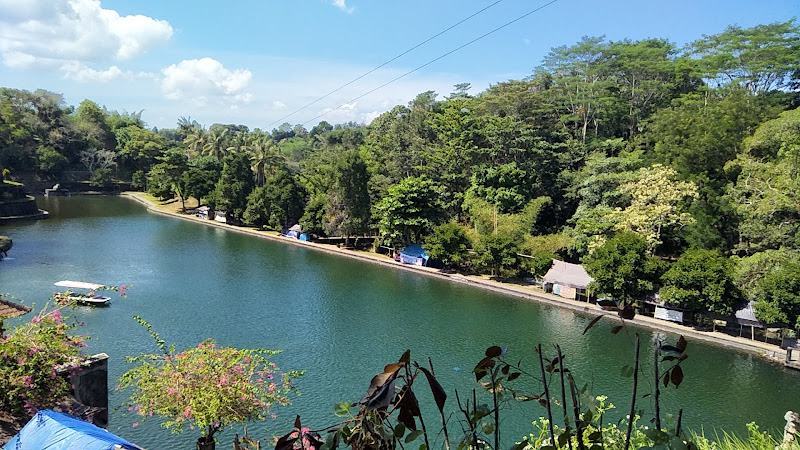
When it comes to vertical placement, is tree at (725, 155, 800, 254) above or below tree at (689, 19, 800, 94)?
below

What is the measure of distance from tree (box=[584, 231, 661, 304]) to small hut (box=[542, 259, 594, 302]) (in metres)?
1.21

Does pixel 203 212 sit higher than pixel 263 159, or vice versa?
pixel 263 159

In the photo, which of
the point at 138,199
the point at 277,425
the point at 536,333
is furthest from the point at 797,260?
the point at 138,199

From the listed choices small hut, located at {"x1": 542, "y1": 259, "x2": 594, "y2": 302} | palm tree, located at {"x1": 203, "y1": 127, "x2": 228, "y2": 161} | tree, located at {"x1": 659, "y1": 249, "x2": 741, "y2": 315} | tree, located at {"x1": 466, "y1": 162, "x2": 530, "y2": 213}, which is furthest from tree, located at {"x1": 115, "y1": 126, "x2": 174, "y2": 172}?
tree, located at {"x1": 659, "y1": 249, "x2": 741, "y2": 315}

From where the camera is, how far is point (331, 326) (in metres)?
16.5

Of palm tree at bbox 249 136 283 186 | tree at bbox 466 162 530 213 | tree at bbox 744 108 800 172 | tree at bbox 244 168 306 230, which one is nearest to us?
tree at bbox 744 108 800 172

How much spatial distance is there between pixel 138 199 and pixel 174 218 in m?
12.0

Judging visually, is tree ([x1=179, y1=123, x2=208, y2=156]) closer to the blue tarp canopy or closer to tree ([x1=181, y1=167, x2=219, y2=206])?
tree ([x1=181, y1=167, x2=219, y2=206])

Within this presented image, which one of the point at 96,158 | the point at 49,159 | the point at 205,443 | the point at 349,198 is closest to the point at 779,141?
the point at 349,198

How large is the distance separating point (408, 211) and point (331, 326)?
1072cm

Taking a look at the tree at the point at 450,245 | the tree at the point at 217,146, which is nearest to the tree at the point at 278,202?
the tree at the point at 217,146

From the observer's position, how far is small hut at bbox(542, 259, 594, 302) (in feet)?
65.7

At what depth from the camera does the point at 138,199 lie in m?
47.2

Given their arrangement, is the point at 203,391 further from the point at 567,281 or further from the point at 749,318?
the point at 749,318
